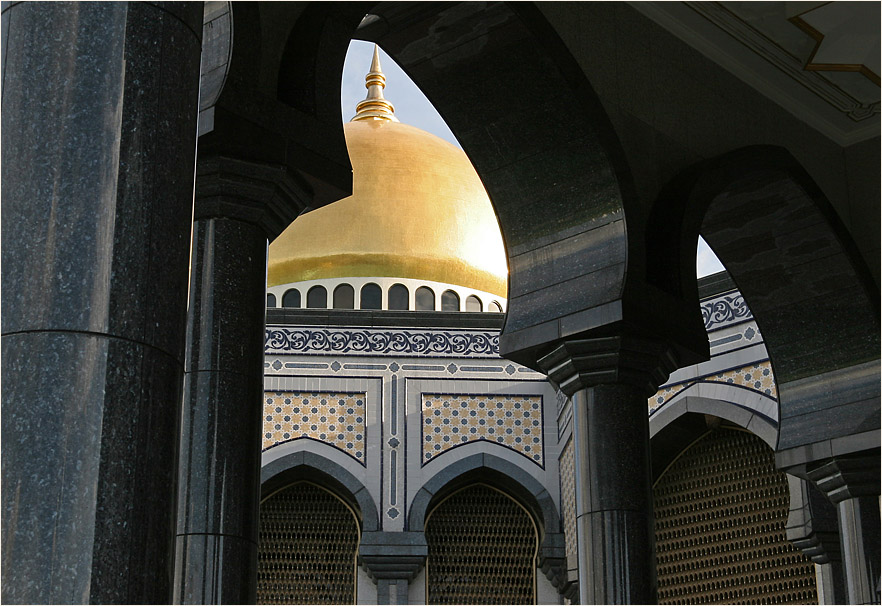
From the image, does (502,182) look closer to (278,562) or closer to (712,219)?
(712,219)

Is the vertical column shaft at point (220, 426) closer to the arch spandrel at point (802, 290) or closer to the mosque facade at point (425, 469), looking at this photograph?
the arch spandrel at point (802, 290)

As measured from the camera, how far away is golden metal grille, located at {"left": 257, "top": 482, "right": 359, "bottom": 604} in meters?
12.9

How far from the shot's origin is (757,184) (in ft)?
23.5

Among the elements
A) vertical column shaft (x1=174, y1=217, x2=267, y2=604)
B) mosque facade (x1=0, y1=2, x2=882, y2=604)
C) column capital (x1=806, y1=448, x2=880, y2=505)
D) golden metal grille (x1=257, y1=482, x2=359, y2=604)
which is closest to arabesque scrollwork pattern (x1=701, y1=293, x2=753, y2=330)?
mosque facade (x1=0, y1=2, x2=882, y2=604)

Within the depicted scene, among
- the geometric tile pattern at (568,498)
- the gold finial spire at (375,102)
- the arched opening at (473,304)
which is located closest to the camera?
the geometric tile pattern at (568,498)

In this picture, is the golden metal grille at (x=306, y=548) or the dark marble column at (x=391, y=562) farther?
the golden metal grille at (x=306, y=548)

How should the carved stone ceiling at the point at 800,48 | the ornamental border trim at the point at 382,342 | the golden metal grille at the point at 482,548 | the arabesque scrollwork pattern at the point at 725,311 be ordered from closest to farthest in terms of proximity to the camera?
the carved stone ceiling at the point at 800,48 < the arabesque scrollwork pattern at the point at 725,311 < the golden metal grille at the point at 482,548 < the ornamental border trim at the point at 382,342

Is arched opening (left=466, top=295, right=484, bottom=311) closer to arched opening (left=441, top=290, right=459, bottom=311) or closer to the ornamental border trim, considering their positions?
arched opening (left=441, top=290, right=459, bottom=311)

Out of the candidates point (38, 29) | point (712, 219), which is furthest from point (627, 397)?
point (38, 29)

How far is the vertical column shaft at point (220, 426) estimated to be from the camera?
4160mm

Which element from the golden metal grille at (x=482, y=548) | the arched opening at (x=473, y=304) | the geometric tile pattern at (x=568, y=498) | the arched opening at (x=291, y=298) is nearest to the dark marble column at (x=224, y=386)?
the geometric tile pattern at (x=568, y=498)

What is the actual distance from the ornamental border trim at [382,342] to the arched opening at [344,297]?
1375 mm

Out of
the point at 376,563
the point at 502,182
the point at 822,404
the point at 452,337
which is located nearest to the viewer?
the point at 502,182

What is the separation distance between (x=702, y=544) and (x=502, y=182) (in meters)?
6.35
